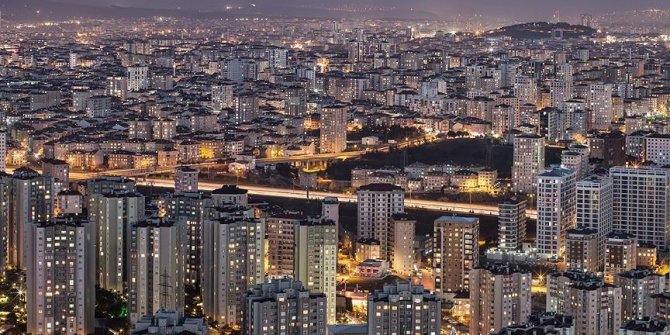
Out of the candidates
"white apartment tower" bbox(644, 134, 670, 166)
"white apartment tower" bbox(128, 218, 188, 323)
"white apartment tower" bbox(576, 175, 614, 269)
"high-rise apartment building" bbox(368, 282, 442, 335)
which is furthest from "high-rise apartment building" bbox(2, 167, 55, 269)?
"white apartment tower" bbox(644, 134, 670, 166)

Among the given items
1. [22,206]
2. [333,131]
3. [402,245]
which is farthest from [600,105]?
[22,206]

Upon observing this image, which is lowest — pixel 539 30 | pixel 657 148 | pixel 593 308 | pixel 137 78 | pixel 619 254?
pixel 593 308

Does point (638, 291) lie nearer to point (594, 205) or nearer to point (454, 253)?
point (454, 253)

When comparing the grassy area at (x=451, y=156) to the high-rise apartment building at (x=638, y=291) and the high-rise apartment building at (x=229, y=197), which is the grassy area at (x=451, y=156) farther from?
the high-rise apartment building at (x=638, y=291)

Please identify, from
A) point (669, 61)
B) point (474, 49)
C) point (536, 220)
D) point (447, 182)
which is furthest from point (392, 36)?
point (536, 220)

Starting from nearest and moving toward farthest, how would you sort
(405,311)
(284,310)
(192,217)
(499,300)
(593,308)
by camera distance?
(405,311) → (284,310) → (593,308) → (499,300) → (192,217)

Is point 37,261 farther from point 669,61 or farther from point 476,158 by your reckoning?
point 669,61
